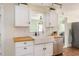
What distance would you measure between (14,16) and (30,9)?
23 cm

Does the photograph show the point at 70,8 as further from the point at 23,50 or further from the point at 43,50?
the point at 23,50

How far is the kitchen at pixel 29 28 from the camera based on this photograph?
1610 millimetres

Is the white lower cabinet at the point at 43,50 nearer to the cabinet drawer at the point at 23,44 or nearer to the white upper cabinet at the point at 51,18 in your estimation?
the cabinet drawer at the point at 23,44

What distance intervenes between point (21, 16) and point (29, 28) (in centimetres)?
19

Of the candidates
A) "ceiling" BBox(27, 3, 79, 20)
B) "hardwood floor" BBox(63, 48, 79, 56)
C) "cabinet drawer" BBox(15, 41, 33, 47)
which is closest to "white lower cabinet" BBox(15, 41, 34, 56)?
"cabinet drawer" BBox(15, 41, 33, 47)

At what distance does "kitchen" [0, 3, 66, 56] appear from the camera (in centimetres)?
161

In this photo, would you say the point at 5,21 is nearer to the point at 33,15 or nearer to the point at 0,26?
the point at 0,26

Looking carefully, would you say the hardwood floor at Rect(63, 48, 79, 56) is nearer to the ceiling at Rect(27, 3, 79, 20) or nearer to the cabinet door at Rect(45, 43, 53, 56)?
the cabinet door at Rect(45, 43, 53, 56)

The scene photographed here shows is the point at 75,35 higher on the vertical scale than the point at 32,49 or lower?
higher

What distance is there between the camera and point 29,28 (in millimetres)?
1670

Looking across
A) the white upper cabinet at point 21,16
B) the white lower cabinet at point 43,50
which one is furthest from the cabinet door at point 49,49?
the white upper cabinet at point 21,16

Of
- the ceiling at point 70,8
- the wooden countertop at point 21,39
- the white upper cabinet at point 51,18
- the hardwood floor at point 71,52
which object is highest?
the ceiling at point 70,8

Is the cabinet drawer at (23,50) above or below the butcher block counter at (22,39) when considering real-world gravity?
below

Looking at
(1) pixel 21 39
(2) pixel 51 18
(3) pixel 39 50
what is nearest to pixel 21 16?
(1) pixel 21 39
